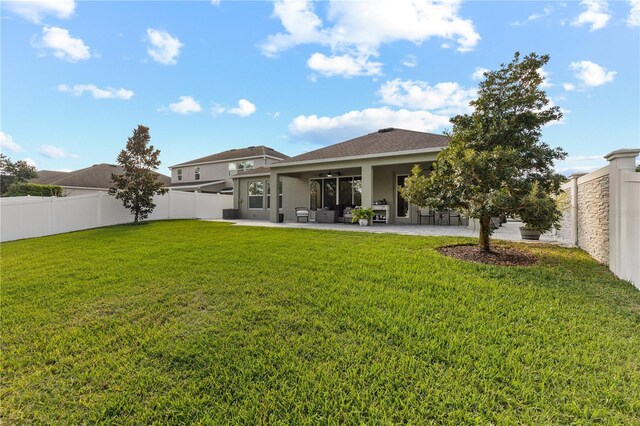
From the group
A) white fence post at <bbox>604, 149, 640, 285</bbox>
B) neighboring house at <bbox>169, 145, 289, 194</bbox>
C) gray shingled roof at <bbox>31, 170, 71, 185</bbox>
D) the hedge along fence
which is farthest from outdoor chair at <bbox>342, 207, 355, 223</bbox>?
gray shingled roof at <bbox>31, 170, 71, 185</bbox>

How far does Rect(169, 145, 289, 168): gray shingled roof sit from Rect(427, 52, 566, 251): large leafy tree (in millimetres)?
→ 21958

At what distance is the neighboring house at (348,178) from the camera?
12148 mm

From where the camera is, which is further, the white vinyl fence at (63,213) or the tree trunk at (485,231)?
the white vinyl fence at (63,213)

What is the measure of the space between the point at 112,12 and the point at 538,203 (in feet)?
39.1

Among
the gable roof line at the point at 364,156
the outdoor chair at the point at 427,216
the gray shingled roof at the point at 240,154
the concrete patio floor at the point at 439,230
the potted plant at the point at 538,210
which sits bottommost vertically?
the concrete patio floor at the point at 439,230

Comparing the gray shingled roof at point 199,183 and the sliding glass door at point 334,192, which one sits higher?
the gray shingled roof at point 199,183

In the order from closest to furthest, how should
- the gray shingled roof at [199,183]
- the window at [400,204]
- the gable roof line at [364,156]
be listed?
the gable roof line at [364,156]
the window at [400,204]
the gray shingled roof at [199,183]

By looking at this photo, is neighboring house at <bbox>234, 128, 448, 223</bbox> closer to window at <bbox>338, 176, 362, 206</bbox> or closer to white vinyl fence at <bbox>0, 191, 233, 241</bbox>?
window at <bbox>338, 176, 362, 206</bbox>

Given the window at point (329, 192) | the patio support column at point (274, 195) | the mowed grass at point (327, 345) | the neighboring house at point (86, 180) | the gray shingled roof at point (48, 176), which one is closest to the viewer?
the mowed grass at point (327, 345)

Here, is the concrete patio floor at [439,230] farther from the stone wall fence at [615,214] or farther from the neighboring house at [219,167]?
the neighboring house at [219,167]

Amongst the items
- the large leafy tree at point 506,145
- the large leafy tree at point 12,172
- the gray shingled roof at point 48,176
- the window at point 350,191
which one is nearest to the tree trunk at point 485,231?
the large leafy tree at point 506,145

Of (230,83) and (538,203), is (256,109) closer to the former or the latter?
(230,83)

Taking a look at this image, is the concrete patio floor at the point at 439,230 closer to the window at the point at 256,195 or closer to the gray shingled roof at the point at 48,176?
the window at the point at 256,195

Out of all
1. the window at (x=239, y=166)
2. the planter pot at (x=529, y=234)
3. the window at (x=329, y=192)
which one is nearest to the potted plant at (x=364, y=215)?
the window at (x=329, y=192)
